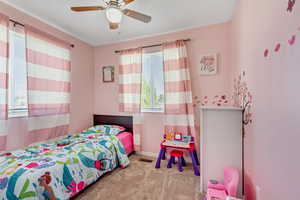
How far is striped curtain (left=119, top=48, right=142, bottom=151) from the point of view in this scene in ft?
9.73

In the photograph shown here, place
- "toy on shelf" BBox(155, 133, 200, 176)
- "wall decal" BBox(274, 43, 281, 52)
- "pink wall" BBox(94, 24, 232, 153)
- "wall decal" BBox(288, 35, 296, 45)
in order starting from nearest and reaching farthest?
"wall decal" BBox(288, 35, 296, 45)
"wall decal" BBox(274, 43, 281, 52)
"toy on shelf" BBox(155, 133, 200, 176)
"pink wall" BBox(94, 24, 232, 153)

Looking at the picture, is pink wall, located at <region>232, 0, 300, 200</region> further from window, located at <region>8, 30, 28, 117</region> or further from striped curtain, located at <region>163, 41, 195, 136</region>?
window, located at <region>8, 30, 28, 117</region>

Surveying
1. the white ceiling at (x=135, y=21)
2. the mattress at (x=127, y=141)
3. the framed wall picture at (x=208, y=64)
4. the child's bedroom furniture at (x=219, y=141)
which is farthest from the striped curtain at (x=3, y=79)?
the framed wall picture at (x=208, y=64)

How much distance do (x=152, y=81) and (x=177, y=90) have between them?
1.97 ft

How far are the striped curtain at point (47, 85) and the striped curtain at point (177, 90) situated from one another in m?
1.99

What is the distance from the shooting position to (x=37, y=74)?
2.23 m

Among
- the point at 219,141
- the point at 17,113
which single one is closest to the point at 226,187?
the point at 219,141

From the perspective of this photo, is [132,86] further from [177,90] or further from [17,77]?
[17,77]

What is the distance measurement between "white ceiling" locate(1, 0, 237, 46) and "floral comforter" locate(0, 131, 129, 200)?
6.87 feet

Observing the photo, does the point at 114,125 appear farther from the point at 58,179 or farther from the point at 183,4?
the point at 183,4

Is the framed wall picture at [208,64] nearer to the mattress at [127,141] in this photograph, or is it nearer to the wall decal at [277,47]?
the wall decal at [277,47]

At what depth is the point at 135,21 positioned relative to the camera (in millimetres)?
2406

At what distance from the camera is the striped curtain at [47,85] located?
2166 mm

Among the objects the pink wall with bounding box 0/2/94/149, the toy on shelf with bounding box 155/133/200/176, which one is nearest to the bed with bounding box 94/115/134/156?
the pink wall with bounding box 0/2/94/149
